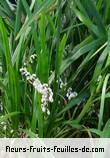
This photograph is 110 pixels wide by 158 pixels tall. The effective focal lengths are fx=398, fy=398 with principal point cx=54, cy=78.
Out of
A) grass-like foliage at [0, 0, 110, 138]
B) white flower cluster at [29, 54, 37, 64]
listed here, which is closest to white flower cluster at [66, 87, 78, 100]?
grass-like foliage at [0, 0, 110, 138]

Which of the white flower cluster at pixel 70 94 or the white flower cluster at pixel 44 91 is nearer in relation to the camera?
the white flower cluster at pixel 44 91

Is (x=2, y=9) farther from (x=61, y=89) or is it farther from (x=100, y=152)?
(x=100, y=152)

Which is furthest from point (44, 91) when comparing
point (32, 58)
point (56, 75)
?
point (32, 58)

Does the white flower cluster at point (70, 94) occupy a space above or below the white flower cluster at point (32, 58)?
below

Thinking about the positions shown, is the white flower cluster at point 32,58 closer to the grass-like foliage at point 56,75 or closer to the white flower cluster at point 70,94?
the grass-like foliage at point 56,75

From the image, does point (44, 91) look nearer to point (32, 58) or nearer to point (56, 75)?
point (56, 75)

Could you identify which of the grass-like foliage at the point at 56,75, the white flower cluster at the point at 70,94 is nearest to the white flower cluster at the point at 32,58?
the grass-like foliage at the point at 56,75

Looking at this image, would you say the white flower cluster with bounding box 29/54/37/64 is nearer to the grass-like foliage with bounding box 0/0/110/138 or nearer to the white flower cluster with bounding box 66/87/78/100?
the grass-like foliage with bounding box 0/0/110/138

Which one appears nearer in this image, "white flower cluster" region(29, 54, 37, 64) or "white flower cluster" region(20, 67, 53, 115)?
"white flower cluster" region(20, 67, 53, 115)
